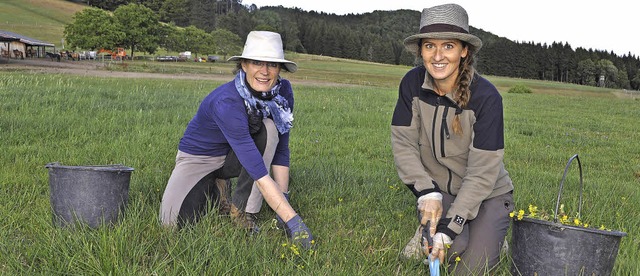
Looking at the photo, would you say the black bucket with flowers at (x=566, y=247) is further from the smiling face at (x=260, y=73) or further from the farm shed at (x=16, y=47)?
the farm shed at (x=16, y=47)

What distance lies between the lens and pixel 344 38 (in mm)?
117938

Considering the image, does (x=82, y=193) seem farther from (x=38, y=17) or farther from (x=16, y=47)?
(x=38, y=17)

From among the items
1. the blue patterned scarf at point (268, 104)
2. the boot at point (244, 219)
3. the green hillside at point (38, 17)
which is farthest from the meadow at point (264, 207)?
the green hillside at point (38, 17)

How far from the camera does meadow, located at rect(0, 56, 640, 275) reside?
272 cm

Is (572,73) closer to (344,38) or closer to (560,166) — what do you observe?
(344,38)

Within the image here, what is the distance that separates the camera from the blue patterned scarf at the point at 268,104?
3.53m

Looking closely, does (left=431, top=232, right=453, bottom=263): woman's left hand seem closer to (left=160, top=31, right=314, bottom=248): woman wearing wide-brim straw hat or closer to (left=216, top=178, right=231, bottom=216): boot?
(left=160, top=31, right=314, bottom=248): woman wearing wide-brim straw hat

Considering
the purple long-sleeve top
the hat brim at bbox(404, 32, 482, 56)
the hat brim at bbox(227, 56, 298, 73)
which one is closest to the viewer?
the hat brim at bbox(404, 32, 482, 56)

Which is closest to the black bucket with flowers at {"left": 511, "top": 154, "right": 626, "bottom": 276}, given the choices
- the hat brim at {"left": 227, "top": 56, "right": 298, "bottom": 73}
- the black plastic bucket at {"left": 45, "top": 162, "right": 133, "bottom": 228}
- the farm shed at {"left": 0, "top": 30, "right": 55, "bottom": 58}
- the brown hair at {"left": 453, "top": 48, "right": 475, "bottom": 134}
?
the brown hair at {"left": 453, "top": 48, "right": 475, "bottom": 134}

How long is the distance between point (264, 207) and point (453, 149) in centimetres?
154

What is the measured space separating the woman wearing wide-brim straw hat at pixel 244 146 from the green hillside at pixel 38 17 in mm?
75947

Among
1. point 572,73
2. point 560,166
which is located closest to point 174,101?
point 560,166

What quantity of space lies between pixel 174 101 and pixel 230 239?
8652 mm

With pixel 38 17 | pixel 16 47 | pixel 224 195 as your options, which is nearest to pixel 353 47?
pixel 38 17
